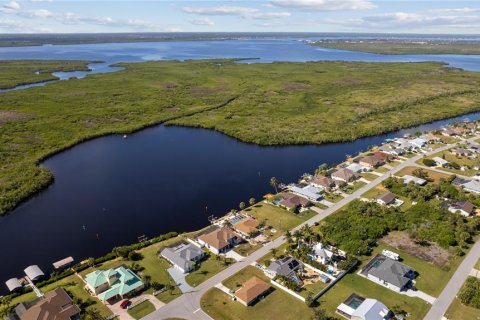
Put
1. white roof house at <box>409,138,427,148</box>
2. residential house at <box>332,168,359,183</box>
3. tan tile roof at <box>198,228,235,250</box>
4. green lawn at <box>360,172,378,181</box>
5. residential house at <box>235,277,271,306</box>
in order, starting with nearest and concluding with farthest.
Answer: residential house at <box>235,277,271,306</box> → tan tile roof at <box>198,228,235,250</box> → residential house at <box>332,168,359,183</box> → green lawn at <box>360,172,378,181</box> → white roof house at <box>409,138,427,148</box>

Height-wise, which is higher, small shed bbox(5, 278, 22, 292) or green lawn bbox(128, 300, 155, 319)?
small shed bbox(5, 278, 22, 292)

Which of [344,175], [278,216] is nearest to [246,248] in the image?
[278,216]

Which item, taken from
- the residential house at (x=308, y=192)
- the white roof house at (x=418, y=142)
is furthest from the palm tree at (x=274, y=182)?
the white roof house at (x=418, y=142)

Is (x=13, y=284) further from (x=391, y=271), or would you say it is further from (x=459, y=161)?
(x=459, y=161)

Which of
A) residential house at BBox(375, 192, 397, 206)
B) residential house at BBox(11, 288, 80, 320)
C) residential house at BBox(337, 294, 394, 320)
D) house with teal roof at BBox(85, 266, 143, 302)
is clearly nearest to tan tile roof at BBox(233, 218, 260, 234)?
house with teal roof at BBox(85, 266, 143, 302)

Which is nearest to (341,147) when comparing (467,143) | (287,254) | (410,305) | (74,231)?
(467,143)

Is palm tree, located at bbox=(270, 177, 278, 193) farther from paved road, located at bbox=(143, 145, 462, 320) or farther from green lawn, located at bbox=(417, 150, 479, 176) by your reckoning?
green lawn, located at bbox=(417, 150, 479, 176)
